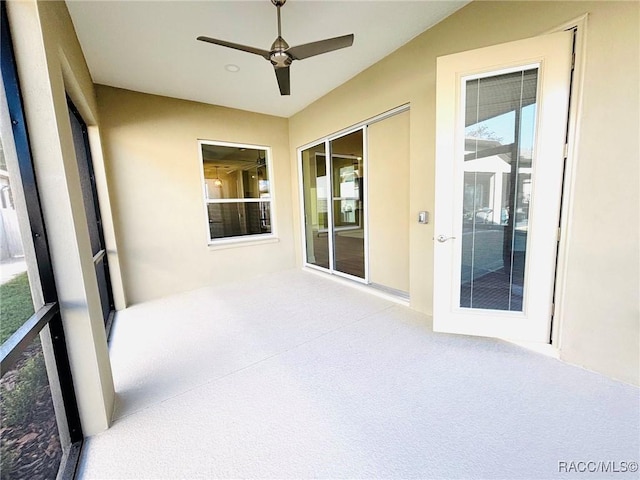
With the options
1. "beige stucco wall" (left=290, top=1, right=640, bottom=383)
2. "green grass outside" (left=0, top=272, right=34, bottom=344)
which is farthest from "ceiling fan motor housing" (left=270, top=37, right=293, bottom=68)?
"green grass outside" (left=0, top=272, right=34, bottom=344)

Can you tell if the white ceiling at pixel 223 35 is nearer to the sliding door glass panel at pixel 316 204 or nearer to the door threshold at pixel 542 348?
the sliding door glass panel at pixel 316 204

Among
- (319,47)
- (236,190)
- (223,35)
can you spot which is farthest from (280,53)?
(236,190)

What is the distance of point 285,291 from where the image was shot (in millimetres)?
3855

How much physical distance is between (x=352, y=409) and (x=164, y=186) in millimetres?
3742

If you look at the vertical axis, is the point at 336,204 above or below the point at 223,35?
below

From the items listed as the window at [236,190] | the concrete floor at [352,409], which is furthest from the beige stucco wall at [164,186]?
the concrete floor at [352,409]

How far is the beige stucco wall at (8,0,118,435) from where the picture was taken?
1.25m

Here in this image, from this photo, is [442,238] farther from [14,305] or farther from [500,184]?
[14,305]

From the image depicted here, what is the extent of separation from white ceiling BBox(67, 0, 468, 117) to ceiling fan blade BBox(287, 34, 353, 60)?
455mm

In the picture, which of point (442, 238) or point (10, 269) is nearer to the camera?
point (10, 269)

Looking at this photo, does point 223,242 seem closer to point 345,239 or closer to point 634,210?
point 345,239

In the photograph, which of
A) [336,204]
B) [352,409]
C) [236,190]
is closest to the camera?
[352,409]

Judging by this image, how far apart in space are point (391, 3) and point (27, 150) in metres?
2.69

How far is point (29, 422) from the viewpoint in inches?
47.9
